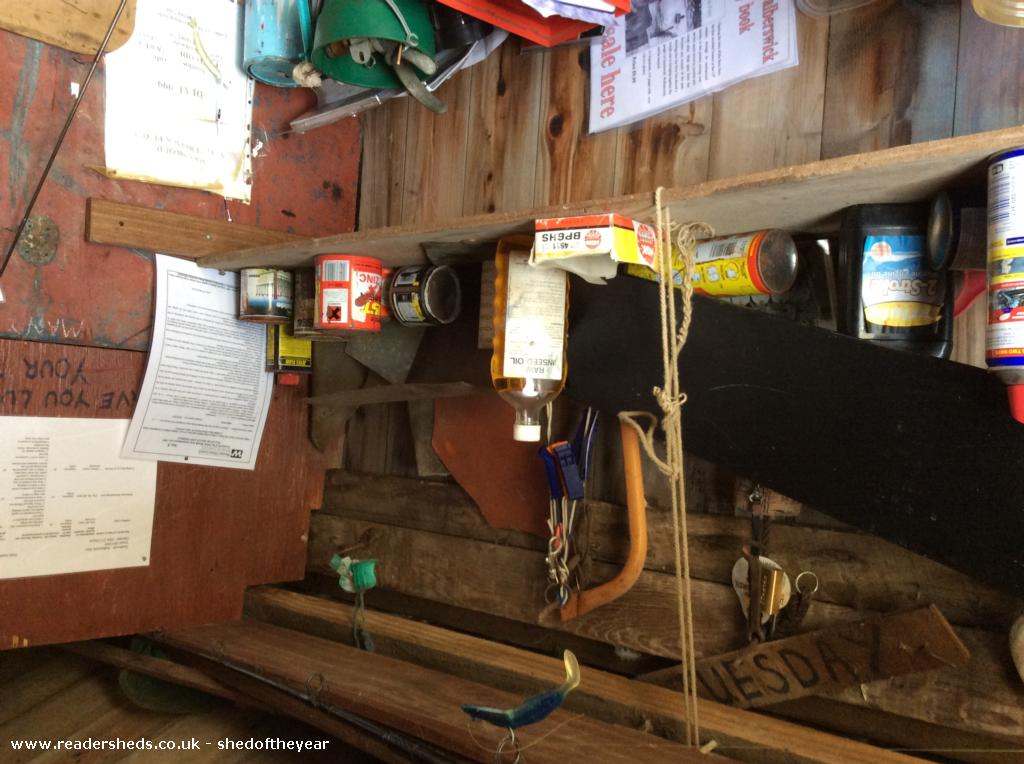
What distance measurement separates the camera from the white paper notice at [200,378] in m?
1.33

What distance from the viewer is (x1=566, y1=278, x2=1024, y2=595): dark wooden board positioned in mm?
780

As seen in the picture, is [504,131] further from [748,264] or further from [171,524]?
[171,524]

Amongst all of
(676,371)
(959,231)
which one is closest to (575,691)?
(676,371)

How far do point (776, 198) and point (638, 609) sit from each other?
62cm

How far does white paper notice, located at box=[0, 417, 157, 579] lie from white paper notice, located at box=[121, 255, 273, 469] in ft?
0.15

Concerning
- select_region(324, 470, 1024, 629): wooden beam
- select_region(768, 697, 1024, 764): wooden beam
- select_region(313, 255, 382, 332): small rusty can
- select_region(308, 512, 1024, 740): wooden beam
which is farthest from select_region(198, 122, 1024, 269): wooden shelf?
select_region(768, 697, 1024, 764): wooden beam

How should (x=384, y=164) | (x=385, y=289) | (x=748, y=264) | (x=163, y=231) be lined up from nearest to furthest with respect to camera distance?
(x=748, y=264), (x=385, y=289), (x=163, y=231), (x=384, y=164)

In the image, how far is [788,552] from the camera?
40.8 inches

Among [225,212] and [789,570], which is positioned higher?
[225,212]

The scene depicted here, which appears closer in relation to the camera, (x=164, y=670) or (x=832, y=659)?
(x=832, y=659)

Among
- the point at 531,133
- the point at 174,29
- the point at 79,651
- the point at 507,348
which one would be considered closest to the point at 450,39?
the point at 531,133

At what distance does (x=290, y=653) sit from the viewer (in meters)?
1.28

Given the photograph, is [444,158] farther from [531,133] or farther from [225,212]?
[225,212]

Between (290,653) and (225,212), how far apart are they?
0.78 m
